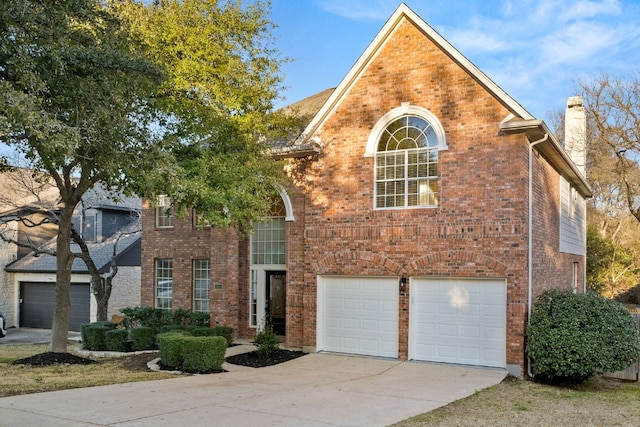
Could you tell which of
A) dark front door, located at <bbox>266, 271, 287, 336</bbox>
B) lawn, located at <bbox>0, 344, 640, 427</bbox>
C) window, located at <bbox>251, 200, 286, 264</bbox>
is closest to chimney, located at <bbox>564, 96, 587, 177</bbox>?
lawn, located at <bbox>0, 344, 640, 427</bbox>

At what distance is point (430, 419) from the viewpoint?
8.39 metres

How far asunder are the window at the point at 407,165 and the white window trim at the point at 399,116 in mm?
75

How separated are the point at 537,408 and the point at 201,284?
11373mm

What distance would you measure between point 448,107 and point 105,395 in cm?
939

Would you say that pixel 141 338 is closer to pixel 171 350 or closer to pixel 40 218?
pixel 171 350

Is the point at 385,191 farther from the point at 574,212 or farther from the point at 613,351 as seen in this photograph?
the point at 574,212

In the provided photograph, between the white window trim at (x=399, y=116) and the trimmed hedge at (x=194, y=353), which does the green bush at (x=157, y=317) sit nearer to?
the trimmed hedge at (x=194, y=353)

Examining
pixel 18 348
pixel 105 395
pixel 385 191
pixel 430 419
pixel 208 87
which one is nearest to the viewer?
pixel 430 419

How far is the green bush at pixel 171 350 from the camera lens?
12.7 m

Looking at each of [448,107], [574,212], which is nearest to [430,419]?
[448,107]

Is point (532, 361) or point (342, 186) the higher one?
point (342, 186)

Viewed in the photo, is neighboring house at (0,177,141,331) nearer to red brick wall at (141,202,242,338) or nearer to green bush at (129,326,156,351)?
red brick wall at (141,202,242,338)

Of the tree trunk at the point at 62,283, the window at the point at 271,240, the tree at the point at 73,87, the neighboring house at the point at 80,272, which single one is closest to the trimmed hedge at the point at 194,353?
the tree trunk at the point at 62,283

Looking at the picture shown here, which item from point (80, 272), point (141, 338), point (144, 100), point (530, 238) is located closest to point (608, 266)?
point (530, 238)
